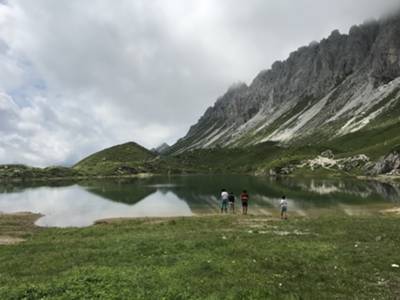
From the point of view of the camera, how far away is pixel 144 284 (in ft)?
A: 69.7

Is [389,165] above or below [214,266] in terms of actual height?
above

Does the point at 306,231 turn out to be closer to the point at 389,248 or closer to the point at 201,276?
the point at 389,248

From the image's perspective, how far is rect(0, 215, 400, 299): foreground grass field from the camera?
20141mm

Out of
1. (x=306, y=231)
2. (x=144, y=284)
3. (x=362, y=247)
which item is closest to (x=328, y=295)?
(x=144, y=284)

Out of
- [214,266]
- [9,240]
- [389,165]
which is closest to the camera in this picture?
[214,266]

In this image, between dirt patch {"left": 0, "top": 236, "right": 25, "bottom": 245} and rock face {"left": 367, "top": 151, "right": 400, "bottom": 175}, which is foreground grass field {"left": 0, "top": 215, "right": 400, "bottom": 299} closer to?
dirt patch {"left": 0, "top": 236, "right": 25, "bottom": 245}

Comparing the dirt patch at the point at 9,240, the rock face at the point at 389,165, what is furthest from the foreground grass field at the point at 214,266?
the rock face at the point at 389,165

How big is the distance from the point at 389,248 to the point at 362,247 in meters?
1.93

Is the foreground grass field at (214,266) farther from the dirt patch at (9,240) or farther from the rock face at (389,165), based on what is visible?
the rock face at (389,165)

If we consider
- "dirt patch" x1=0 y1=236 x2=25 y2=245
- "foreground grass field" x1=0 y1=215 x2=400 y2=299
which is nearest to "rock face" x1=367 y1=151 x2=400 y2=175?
"foreground grass field" x1=0 y1=215 x2=400 y2=299

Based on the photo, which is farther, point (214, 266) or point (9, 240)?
point (9, 240)

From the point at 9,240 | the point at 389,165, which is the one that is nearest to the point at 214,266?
the point at 9,240

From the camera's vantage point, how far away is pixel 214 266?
24.8 m

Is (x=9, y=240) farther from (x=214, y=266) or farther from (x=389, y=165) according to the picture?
(x=389, y=165)
